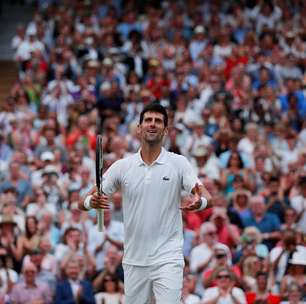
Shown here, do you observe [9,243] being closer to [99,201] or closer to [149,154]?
[149,154]

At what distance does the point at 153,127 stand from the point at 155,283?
115cm

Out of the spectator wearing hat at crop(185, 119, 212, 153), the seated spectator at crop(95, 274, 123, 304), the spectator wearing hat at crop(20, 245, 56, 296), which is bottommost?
the seated spectator at crop(95, 274, 123, 304)

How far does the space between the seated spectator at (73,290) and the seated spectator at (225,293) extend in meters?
1.34

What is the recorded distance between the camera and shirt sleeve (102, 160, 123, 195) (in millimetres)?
8719

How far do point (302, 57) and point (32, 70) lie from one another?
4.84 meters

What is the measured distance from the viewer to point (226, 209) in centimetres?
1466

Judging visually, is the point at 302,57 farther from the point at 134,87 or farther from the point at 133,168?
the point at 133,168

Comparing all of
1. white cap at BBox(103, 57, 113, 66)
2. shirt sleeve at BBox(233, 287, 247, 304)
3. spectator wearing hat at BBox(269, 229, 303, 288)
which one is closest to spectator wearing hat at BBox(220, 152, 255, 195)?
spectator wearing hat at BBox(269, 229, 303, 288)

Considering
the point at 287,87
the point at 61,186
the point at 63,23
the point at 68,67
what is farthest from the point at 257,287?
the point at 63,23

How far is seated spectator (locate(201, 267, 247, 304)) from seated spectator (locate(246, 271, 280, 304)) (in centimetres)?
19

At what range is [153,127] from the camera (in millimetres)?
8562

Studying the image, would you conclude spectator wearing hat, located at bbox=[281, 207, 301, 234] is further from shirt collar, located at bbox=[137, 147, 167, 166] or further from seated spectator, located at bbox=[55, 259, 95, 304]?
shirt collar, located at bbox=[137, 147, 167, 166]

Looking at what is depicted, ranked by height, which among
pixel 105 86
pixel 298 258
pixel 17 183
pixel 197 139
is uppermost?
pixel 105 86

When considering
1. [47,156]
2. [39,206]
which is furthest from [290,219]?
[47,156]
